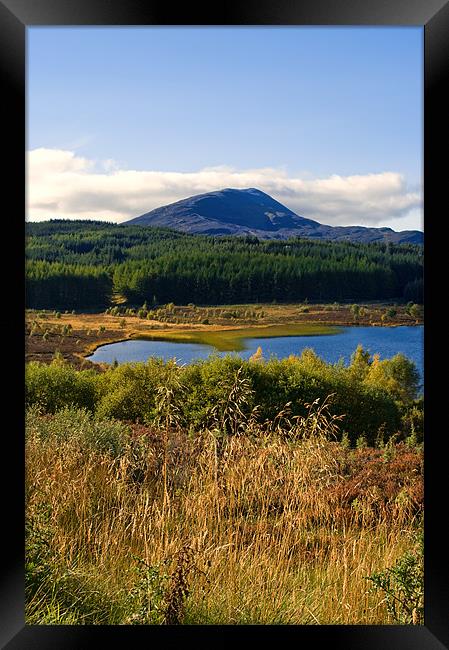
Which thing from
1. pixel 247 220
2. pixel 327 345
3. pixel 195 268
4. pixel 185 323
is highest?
pixel 247 220

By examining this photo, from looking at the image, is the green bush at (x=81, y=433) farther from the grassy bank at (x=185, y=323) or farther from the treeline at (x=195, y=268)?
the treeline at (x=195, y=268)

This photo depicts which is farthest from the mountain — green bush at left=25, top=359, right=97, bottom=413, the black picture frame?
the black picture frame

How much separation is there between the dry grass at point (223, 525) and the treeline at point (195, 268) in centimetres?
111

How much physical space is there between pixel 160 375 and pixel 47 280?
3.57 feet

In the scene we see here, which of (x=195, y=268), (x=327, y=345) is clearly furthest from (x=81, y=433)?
(x=327, y=345)

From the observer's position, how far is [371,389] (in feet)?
15.0

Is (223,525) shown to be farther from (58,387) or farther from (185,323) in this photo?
(58,387)

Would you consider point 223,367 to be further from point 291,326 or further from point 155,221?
point 155,221

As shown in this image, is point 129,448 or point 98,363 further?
point 98,363

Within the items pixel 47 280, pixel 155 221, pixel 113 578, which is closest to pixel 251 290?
pixel 155 221
